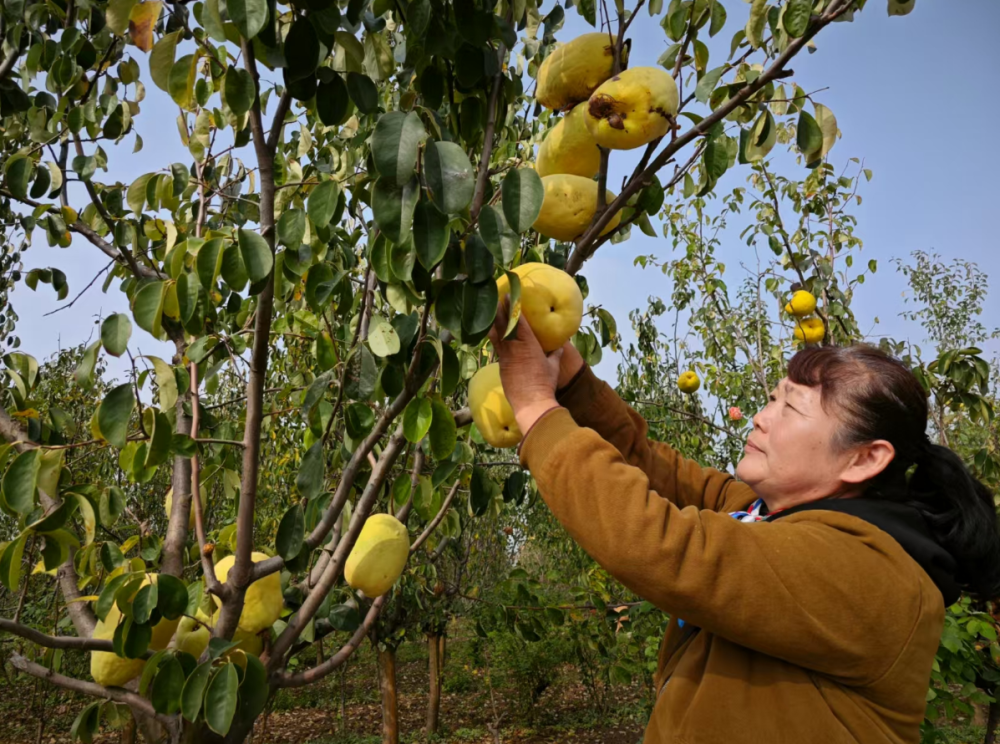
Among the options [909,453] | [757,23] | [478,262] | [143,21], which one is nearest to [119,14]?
[143,21]

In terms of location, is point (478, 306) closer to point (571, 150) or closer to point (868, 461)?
point (571, 150)

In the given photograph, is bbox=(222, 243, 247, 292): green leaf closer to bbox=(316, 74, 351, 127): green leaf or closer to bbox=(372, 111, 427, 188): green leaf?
bbox=(316, 74, 351, 127): green leaf

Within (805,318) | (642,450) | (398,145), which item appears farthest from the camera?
(805,318)

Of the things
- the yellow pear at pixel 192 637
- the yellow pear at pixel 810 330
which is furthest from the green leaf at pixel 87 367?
the yellow pear at pixel 810 330

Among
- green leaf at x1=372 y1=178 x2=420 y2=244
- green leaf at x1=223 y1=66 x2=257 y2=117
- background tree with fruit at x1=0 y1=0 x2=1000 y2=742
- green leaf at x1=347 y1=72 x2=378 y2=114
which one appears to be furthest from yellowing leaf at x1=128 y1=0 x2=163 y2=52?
green leaf at x1=372 y1=178 x2=420 y2=244

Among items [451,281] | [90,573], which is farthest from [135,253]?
[451,281]

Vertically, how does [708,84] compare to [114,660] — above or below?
above

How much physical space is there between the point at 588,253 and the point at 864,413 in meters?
0.57

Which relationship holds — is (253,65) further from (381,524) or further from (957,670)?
(957,670)

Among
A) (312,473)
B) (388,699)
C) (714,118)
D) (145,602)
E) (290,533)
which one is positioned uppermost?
(714,118)

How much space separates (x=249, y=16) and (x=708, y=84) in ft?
2.45

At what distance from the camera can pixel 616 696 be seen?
8.70m

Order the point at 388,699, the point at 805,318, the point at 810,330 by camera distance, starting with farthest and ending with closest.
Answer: the point at 388,699 < the point at 805,318 < the point at 810,330

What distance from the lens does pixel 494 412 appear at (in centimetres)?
122
